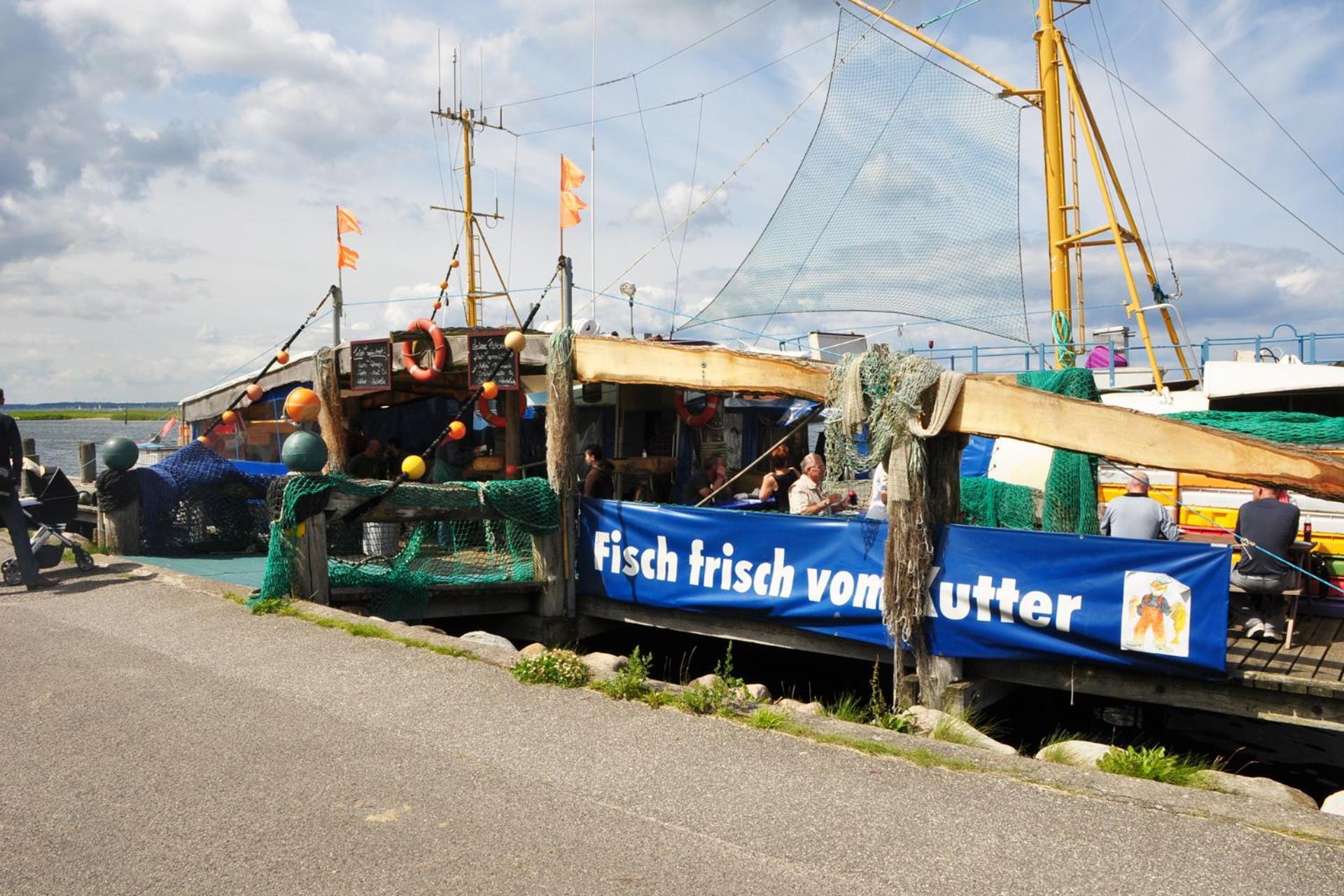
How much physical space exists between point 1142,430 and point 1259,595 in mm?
2668

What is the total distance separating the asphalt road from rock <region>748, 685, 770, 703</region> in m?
0.56

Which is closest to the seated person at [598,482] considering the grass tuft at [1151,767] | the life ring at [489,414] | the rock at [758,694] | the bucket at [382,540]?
the life ring at [489,414]

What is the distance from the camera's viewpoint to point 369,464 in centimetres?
1418

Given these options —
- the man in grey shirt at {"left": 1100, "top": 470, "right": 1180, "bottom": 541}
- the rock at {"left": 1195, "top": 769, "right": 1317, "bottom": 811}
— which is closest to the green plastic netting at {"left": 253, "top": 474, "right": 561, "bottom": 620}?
the man in grey shirt at {"left": 1100, "top": 470, "right": 1180, "bottom": 541}

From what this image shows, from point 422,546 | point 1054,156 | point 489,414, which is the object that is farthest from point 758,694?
point 1054,156

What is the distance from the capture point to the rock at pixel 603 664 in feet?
23.5

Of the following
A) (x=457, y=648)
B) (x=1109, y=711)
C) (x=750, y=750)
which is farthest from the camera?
(x=1109, y=711)

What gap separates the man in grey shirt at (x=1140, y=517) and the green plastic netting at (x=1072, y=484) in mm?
1074

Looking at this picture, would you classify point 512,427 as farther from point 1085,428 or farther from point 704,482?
point 1085,428

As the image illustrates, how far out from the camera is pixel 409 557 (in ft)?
34.7

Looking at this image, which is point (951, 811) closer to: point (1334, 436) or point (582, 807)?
point (582, 807)

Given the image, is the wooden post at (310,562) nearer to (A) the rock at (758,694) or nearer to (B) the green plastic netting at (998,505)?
(A) the rock at (758,694)

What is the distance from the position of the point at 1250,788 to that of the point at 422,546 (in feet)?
A: 29.9

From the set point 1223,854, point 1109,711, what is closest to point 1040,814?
point 1223,854
